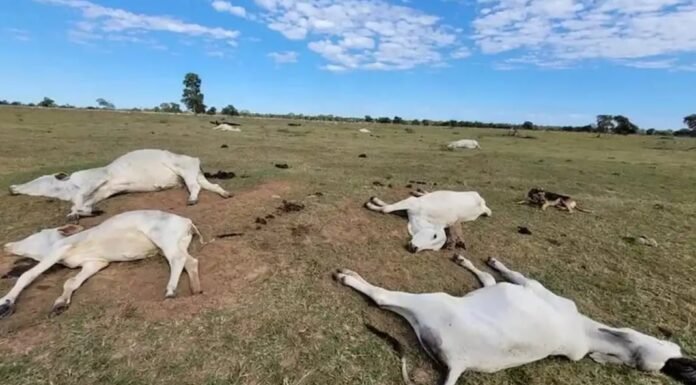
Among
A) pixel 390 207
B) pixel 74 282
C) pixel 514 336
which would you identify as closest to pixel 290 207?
pixel 390 207

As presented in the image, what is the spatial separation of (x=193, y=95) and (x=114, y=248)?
6541cm

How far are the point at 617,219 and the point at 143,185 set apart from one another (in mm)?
7721

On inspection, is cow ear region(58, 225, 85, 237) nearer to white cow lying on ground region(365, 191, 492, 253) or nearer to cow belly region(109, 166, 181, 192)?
cow belly region(109, 166, 181, 192)

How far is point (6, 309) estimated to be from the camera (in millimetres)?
3621

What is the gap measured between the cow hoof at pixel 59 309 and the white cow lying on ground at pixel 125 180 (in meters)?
2.52

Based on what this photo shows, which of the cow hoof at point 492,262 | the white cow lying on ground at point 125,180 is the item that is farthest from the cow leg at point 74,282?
the cow hoof at point 492,262

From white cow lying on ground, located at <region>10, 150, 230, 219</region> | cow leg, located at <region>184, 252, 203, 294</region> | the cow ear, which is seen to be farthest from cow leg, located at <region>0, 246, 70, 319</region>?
white cow lying on ground, located at <region>10, 150, 230, 219</region>

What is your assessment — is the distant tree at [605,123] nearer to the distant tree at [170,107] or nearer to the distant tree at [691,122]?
the distant tree at [691,122]

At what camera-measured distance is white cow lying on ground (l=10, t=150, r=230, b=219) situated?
6262 mm

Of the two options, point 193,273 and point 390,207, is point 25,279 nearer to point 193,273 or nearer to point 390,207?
point 193,273

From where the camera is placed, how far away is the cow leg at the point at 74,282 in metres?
3.71

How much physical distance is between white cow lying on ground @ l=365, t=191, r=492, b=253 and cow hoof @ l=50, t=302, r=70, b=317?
3.62 m

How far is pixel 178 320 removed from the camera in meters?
3.68

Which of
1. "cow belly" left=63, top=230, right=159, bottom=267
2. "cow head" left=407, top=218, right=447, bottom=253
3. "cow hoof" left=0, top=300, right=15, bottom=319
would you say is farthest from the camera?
"cow head" left=407, top=218, right=447, bottom=253
